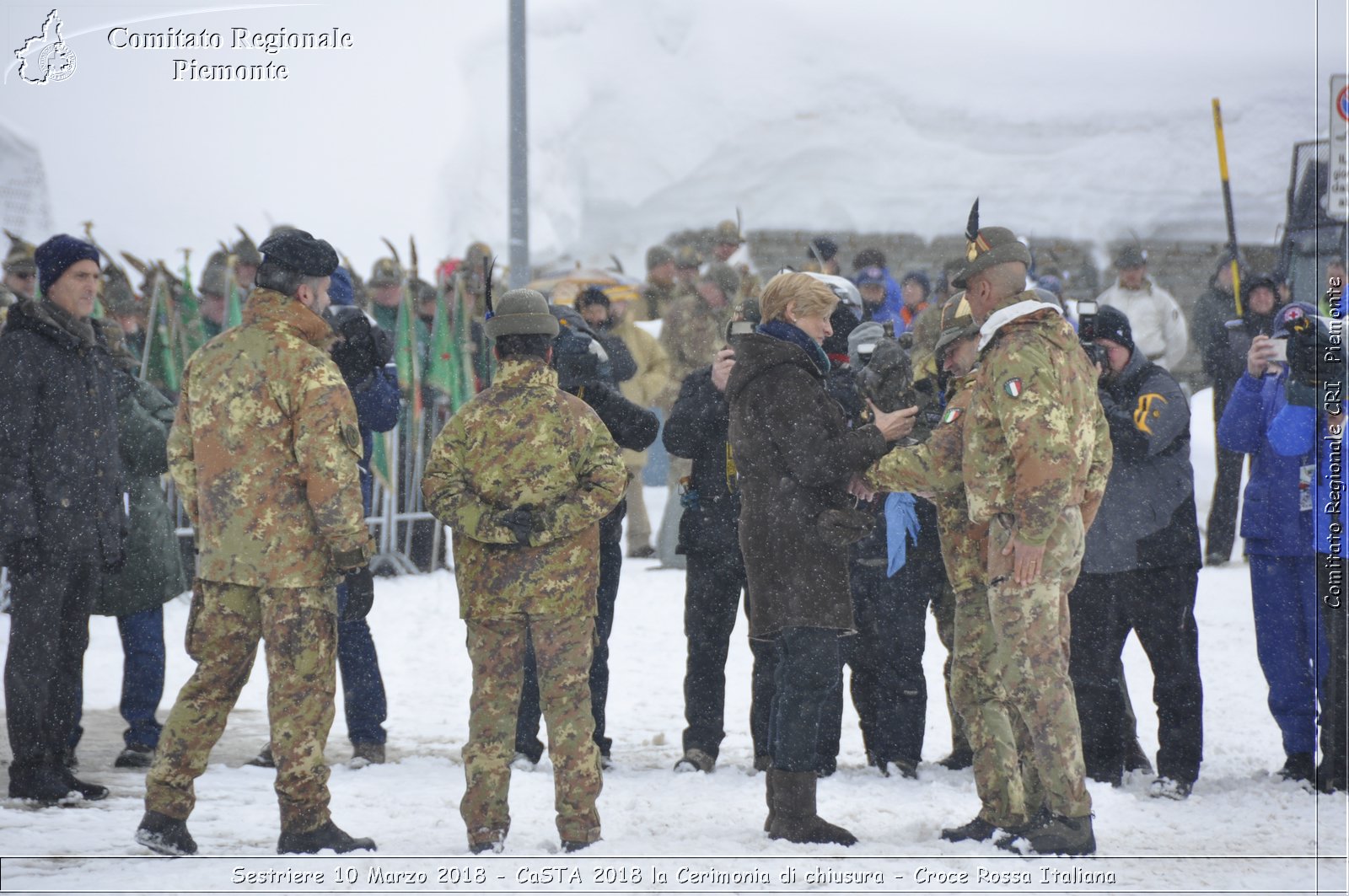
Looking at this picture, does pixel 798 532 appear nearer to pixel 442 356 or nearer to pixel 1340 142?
pixel 1340 142

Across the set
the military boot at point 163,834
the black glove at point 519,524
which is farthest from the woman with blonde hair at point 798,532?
the military boot at point 163,834

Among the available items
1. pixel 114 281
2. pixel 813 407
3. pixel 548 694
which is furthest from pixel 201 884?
pixel 114 281

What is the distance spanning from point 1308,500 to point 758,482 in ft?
8.54

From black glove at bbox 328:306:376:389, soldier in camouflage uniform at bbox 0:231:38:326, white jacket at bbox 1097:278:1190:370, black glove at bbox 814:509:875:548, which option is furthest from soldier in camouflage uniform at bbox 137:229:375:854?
white jacket at bbox 1097:278:1190:370

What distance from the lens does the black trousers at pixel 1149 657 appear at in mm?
5445

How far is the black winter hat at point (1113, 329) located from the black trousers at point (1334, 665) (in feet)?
4.01

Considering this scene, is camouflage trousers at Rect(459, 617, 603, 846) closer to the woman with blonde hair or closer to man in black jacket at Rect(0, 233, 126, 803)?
the woman with blonde hair

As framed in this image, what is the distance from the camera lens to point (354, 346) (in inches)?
207

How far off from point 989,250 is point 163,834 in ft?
11.2

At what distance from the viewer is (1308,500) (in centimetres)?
547

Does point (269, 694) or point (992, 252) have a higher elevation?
point (992, 252)

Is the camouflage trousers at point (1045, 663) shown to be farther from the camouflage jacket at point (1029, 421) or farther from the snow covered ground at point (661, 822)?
the snow covered ground at point (661, 822)

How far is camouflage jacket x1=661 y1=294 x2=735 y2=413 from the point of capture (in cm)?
1039

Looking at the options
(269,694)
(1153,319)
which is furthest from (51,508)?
(1153,319)
